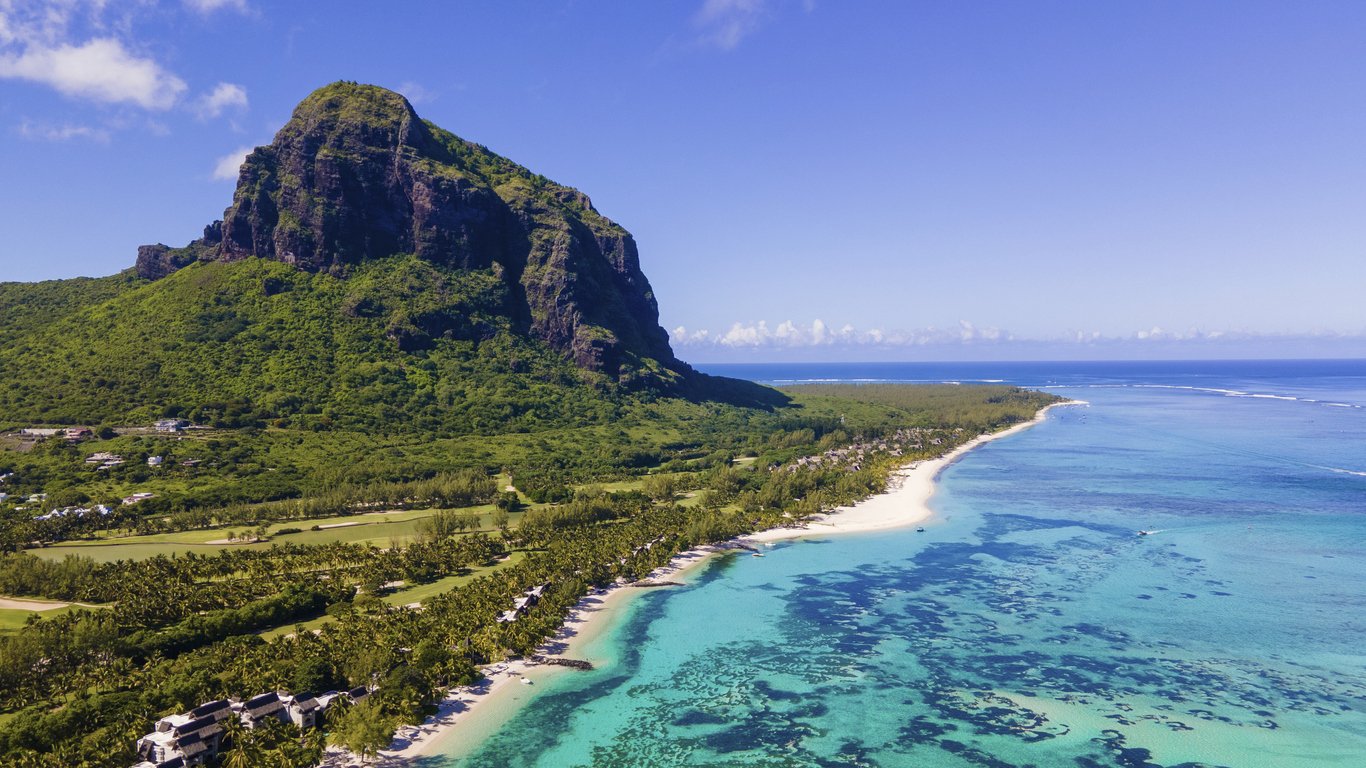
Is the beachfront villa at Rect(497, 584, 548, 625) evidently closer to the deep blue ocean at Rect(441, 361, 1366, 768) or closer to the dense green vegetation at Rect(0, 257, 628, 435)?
the deep blue ocean at Rect(441, 361, 1366, 768)

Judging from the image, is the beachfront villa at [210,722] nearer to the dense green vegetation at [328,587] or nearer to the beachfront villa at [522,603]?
the dense green vegetation at [328,587]

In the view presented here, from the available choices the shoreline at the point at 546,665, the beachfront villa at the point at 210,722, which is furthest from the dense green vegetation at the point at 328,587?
the beachfront villa at the point at 210,722

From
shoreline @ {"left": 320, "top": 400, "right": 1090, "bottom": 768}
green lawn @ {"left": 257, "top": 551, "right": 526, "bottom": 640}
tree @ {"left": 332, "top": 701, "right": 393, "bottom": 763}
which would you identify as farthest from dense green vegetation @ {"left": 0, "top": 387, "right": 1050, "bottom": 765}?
shoreline @ {"left": 320, "top": 400, "right": 1090, "bottom": 768}

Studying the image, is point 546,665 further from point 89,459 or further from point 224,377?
point 224,377

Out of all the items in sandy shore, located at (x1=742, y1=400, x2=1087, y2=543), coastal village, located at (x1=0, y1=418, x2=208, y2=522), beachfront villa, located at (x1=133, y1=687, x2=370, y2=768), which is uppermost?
coastal village, located at (x1=0, y1=418, x2=208, y2=522)

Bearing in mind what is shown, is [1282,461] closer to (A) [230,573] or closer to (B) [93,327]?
(A) [230,573]

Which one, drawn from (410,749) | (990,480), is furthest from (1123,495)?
(410,749)
